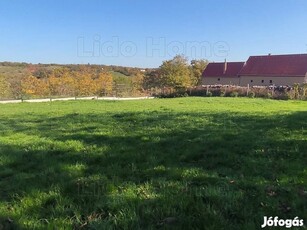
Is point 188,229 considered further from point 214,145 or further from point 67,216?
point 214,145

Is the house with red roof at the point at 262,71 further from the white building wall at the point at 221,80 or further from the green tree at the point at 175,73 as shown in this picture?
the green tree at the point at 175,73

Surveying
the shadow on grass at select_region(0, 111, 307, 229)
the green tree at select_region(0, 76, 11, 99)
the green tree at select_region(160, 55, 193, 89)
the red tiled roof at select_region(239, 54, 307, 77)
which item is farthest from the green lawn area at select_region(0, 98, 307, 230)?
the red tiled roof at select_region(239, 54, 307, 77)

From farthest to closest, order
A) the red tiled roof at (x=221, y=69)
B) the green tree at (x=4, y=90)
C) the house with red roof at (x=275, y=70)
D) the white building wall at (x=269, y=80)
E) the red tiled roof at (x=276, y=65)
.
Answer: the red tiled roof at (x=221, y=69) < the red tiled roof at (x=276, y=65) < the house with red roof at (x=275, y=70) < the white building wall at (x=269, y=80) < the green tree at (x=4, y=90)

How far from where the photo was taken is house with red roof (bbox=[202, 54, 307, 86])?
174 ft

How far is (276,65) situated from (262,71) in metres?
2.38

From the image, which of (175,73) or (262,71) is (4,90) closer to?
(175,73)

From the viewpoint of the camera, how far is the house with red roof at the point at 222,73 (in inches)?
2366

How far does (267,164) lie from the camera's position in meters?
4.40

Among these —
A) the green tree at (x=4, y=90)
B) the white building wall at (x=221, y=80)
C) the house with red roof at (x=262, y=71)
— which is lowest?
the green tree at (x=4, y=90)

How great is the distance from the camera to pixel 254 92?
33.1 meters

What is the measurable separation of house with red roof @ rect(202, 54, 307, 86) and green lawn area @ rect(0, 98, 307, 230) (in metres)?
50.4

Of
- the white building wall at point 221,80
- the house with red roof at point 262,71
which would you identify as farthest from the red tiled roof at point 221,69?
the white building wall at point 221,80

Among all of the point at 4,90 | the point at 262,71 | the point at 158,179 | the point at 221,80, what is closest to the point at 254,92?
the point at 262,71

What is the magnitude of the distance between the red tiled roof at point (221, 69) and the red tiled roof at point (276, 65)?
1.54m
